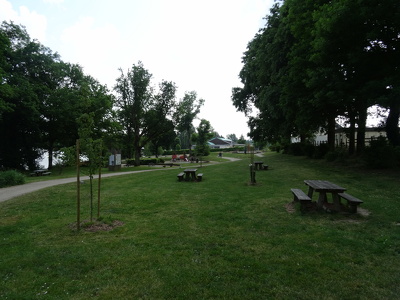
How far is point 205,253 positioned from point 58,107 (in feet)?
101

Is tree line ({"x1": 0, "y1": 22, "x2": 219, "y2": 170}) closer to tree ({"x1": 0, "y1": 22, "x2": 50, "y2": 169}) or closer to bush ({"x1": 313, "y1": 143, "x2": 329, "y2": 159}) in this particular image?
tree ({"x1": 0, "y1": 22, "x2": 50, "y2": 169})

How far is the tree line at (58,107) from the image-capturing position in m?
25.4

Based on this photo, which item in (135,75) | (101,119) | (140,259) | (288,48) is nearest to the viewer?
(140,259)

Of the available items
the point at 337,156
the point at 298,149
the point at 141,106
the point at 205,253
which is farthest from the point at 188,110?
the point at 205,253

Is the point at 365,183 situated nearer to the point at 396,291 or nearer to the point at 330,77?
the point at 330,77

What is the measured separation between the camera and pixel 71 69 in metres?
34.4

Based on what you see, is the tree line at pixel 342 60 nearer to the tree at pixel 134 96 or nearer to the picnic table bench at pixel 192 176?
the picnic table bench at pixel 192 176

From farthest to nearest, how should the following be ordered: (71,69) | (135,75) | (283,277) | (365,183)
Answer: (71,69) < (135,75) < (365,183) < (283,277)

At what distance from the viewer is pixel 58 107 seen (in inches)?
1135

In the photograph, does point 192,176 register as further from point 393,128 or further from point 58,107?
point 58,107

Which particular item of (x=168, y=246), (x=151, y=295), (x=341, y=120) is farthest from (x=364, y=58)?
(x=151, y=295)

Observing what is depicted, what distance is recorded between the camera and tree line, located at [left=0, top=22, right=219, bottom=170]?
83.4ft

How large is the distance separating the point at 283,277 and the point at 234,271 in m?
0.69

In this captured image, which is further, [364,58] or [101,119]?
[101,119]
